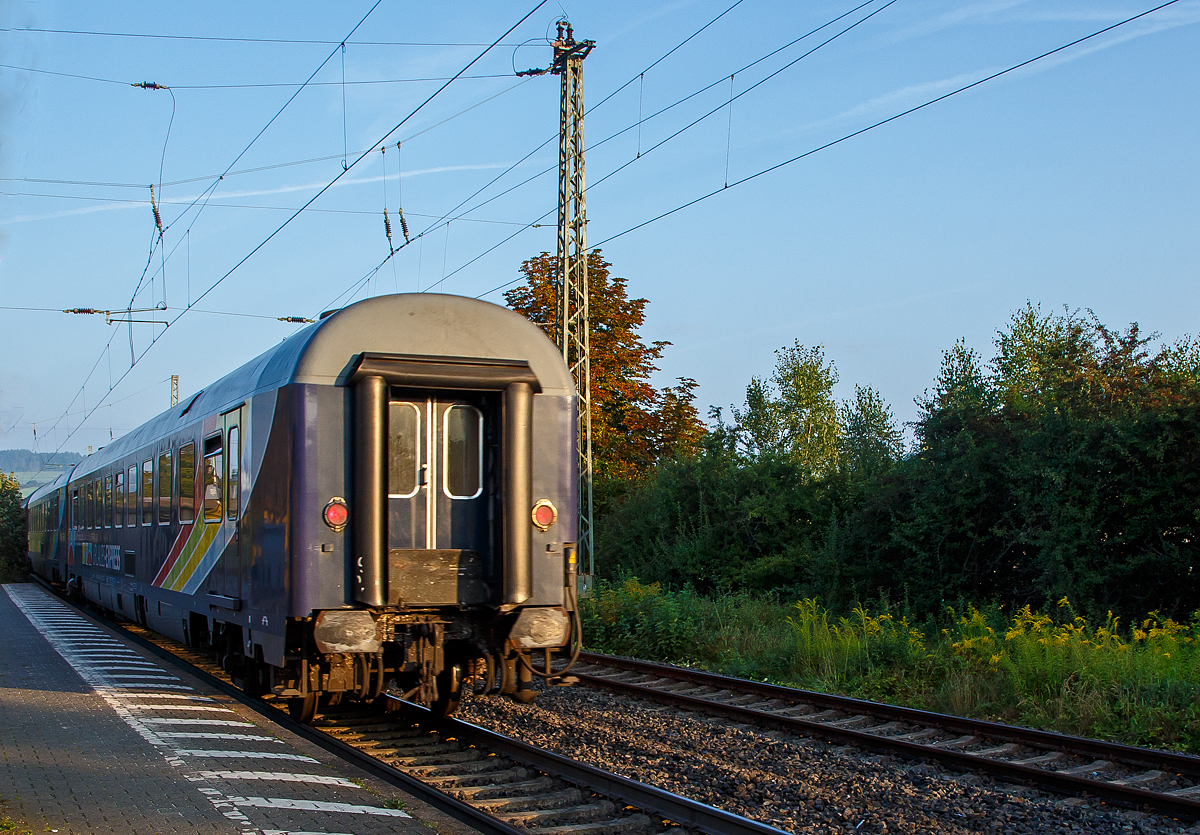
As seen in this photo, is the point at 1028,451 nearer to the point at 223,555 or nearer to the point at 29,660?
the point at 223,555

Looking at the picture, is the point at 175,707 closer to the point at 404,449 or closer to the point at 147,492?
the point at 404,449

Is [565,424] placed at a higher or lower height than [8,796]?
higher

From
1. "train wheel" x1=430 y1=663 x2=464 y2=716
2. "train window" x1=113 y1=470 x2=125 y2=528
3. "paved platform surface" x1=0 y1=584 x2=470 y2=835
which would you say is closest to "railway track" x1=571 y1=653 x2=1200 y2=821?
"train wheel" x1=430 y1=663 x2=464 y2=716

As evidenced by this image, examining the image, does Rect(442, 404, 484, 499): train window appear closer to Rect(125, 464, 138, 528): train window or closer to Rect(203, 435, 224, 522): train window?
Rect(203, 435, 224, 522): train window

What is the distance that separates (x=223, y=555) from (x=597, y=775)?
15.8 feet

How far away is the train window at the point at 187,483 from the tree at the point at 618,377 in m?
21.3

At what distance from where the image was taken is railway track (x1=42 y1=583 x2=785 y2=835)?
6105 mm

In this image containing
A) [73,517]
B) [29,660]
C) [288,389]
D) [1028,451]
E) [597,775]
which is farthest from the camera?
[73,517]

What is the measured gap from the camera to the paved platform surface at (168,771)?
5914 mm

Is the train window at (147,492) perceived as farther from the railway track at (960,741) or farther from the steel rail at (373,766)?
the railway track at (960,741)

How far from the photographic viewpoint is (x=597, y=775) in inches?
272

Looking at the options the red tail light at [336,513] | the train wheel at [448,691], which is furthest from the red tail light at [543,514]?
the red tail light at [336,513]

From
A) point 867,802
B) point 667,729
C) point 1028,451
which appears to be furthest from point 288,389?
point 1028,451

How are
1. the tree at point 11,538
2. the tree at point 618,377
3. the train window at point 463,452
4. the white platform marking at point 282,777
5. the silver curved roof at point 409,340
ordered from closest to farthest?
1. the white platform marking at point 282,777
2. the silver curved roof at point 409,340
3. the train window at point 463,452
4. the tree at point 618,377
5. the tree at point 11,538
